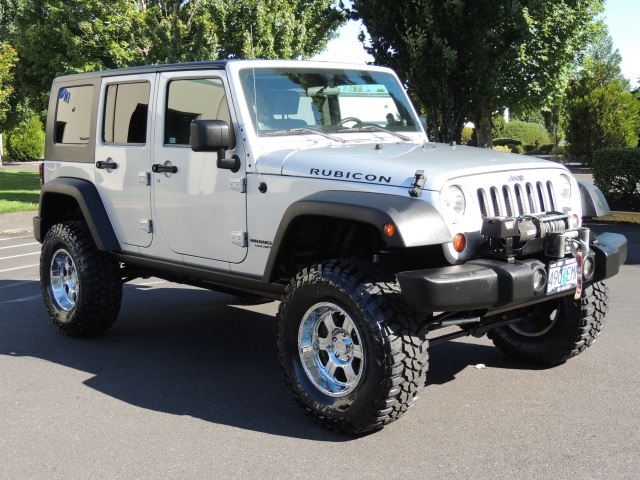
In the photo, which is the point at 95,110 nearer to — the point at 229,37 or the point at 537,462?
the point at 537,462

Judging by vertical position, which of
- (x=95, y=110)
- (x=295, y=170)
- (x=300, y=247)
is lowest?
(x=300, y=247)

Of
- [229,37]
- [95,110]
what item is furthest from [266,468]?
[229,37]

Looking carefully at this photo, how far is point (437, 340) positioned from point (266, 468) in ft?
4.16

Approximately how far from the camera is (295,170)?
459 centimetres

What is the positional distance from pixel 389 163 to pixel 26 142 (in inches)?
1702

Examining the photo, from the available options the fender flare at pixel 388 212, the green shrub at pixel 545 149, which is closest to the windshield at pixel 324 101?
the fender flare at pixel 388 212

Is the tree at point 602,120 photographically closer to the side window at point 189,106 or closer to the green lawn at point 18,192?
the green lawn at point 18,192

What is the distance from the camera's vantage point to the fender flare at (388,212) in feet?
12.7

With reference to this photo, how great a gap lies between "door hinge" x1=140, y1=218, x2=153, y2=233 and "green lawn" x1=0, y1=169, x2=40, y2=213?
1320 cm

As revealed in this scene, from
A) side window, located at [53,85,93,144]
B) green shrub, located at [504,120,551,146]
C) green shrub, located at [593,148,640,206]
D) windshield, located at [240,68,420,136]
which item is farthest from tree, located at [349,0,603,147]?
green shrub, located at [504,120,551,146]

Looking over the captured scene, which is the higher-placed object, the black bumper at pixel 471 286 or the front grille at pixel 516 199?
the front grille at pixel 516 199

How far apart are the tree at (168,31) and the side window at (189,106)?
1260 centimetres

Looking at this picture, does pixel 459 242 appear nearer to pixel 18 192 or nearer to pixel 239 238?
pixel 239 238

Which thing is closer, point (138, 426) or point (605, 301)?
point (138, 426)
